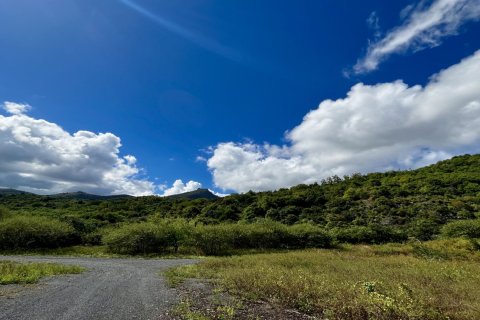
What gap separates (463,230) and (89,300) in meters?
39.8

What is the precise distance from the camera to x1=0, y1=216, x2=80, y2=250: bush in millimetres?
33781

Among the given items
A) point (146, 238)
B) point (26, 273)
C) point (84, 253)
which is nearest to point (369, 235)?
point (146, 238)

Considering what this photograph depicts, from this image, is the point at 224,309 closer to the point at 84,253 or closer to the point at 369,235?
the point at 84,253

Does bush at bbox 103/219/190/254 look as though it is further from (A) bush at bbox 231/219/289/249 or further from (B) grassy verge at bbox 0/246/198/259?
(A) bush at bbox 231/219/289/249

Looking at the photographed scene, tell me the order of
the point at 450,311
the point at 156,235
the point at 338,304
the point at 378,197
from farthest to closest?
the point at 378,197, the point at 156,235, the point at 338,304, the point at 450,311

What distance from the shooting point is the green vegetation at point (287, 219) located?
116ft

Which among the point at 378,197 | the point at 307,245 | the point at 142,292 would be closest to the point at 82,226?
the point at 307,245

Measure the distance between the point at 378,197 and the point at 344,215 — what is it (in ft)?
41.0

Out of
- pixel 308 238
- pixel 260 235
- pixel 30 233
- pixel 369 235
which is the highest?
pixel 30 233

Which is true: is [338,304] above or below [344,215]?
below

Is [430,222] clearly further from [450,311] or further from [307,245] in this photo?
[450,311]

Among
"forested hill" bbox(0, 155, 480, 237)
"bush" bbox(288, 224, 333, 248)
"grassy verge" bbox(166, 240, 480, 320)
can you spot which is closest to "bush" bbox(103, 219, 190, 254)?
"forested hill" bbox(0, 155, 480, 237)

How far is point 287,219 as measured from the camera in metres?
58.6

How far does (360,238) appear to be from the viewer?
42.6 meters
